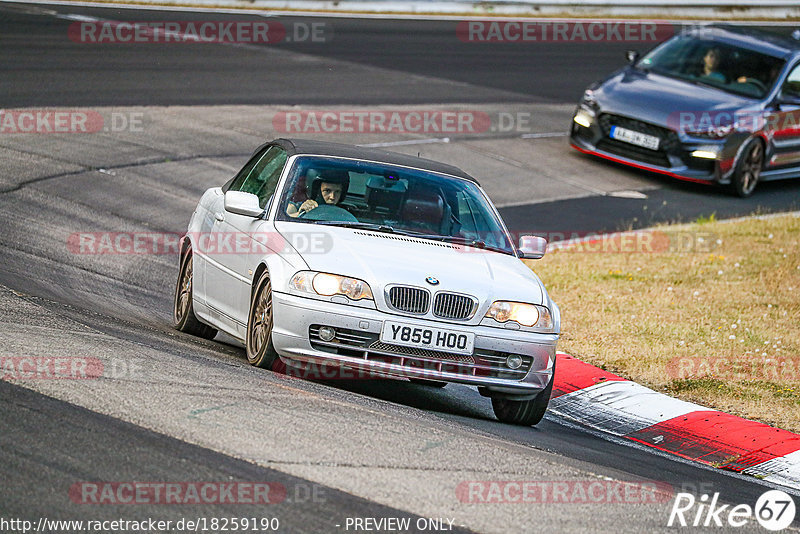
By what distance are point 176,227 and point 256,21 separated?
13.9 meters

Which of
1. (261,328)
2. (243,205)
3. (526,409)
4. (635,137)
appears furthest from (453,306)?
(635,137)

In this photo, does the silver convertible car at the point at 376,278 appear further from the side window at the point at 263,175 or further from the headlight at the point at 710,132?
the headlight at the point at 710,132

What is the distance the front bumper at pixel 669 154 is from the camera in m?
17.1

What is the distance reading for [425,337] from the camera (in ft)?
23.6

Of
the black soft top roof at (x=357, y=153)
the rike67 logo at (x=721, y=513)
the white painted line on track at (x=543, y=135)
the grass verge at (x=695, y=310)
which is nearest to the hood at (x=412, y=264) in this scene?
the black soft top roof at (x=357, y=153)

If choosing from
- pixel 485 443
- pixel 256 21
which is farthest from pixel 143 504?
pixel 256 21

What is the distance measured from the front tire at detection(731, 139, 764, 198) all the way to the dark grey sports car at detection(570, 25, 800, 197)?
0.05 feet

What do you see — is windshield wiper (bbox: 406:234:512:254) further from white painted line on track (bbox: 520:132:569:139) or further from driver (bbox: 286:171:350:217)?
white painted line on track (bbox: 520:132:569:139)

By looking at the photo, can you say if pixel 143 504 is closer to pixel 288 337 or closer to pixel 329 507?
pixel 329 507

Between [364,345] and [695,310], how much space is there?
16.3 feet

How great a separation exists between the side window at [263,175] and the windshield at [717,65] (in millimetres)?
10657

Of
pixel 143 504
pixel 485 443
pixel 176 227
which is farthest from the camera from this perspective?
pixel 176 227

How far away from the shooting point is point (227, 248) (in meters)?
8.48

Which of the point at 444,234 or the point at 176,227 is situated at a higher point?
the point at 444,234
